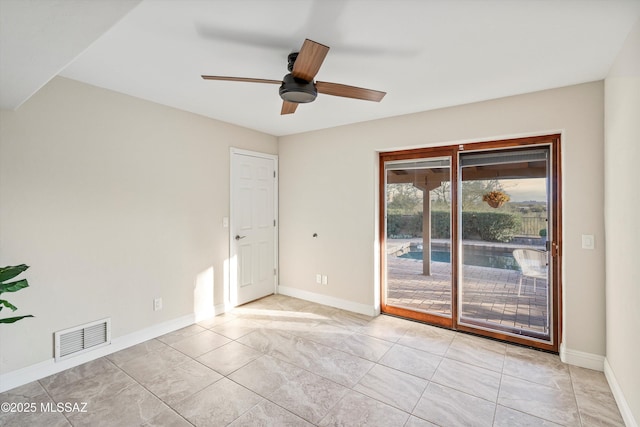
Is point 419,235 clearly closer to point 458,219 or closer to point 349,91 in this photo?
point 458,219

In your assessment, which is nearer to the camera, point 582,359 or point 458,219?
point 582,359

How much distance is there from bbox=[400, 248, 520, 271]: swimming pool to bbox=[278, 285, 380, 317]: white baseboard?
108 centimetres

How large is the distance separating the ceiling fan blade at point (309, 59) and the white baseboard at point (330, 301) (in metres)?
2.93

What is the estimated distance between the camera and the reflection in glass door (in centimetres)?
356

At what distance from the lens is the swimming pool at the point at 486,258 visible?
321 cm

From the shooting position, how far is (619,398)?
2164 mm

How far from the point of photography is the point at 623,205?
208 centimetres

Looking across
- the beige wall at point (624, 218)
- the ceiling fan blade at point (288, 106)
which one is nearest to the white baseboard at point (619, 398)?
the beige wall at point (624, 218)

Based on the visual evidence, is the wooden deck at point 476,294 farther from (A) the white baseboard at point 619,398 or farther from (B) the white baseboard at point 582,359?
(A) the white baseboard at point 619,398

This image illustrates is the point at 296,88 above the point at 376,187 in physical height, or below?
above

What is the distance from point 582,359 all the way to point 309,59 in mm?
3348

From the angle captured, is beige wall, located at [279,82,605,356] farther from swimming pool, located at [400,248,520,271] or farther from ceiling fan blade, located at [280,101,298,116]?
ceiling fan blade, located at [280,101,298,116]

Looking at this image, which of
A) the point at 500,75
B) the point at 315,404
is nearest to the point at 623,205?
the point at 500,75

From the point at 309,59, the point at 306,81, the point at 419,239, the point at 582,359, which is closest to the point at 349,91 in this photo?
the point at 306,81
